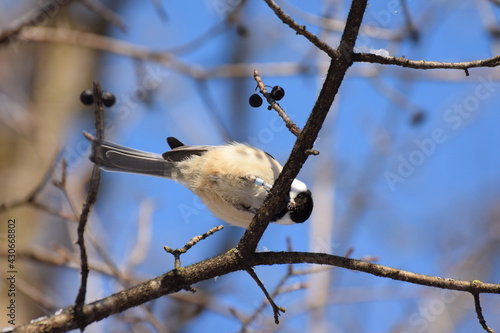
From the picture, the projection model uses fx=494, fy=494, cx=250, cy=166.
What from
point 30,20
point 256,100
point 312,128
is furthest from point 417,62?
point 30,20

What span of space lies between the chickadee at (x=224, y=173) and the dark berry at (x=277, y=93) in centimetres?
51

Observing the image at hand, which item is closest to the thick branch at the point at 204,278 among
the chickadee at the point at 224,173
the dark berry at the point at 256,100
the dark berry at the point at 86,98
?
the chickadee at the point at 224,173

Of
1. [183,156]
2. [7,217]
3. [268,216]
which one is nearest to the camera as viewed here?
[268,216]

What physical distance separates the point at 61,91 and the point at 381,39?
11.1ft

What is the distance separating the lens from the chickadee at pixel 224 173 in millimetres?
2457

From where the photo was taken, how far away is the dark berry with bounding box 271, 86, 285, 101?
2014 mm

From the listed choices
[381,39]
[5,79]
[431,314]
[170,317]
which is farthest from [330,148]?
[5,79]

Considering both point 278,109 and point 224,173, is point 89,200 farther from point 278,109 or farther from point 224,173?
point 224,173

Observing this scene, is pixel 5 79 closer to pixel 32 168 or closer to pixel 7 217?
pixel 32 168

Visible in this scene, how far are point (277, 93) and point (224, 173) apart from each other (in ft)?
2.19

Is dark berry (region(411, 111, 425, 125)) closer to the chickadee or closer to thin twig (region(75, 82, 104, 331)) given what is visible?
the chickadee

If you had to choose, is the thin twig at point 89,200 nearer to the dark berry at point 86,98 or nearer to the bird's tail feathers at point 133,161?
the dark berry at point 86,98

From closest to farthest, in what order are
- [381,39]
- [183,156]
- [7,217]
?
[183,156]
[381,39]
[7,217]

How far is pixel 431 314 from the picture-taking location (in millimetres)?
4137
